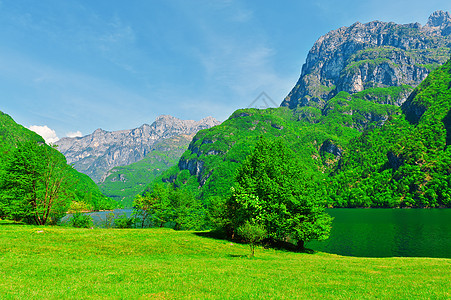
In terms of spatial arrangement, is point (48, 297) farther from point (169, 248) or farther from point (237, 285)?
point (169, 248)

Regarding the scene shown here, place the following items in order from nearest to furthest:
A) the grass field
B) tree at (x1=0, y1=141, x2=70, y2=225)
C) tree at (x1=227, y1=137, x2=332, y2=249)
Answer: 1. the grass field
2. tree at (x1=227, y1=137, x2=332, y2=249)
3. tree at (x1=0, y1=141, x2=70, y2=225)

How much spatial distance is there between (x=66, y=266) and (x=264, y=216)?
31.5 meters

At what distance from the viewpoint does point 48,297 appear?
13188mm

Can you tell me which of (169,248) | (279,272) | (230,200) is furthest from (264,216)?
(279,272)

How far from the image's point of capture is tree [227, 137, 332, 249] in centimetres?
4344

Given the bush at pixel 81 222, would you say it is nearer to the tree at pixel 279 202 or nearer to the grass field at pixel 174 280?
the grass field at pixel 174 280

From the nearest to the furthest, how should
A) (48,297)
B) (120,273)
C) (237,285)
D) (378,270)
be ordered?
(48,297)
(237,285)
(120,273)
(378,270)

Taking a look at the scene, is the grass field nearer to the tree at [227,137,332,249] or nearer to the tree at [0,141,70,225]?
the tree at [227,137,332,249]

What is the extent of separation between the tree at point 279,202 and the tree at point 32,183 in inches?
1465

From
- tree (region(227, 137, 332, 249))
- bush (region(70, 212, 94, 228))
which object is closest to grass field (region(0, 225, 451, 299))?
tree (region(227, 137, 332, 249))

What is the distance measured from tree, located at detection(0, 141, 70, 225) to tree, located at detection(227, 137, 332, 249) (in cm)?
3720

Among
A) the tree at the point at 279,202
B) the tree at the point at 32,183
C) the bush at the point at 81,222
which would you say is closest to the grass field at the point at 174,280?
the tree at the point at 279,202

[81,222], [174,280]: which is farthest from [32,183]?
[174,280]

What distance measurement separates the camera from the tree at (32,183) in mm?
45969
